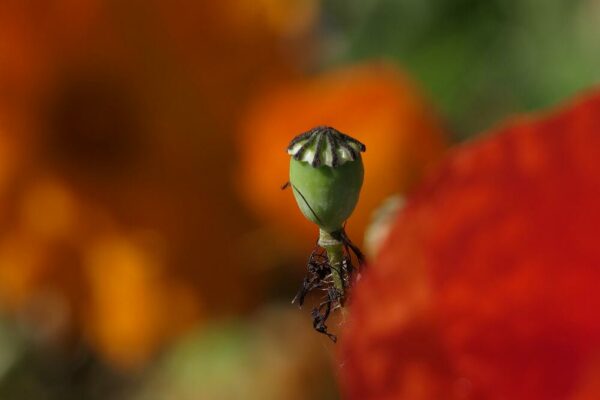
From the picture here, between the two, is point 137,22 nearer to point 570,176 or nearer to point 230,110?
point 230,110

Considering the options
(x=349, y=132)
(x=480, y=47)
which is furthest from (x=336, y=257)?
(x=480, y=47)

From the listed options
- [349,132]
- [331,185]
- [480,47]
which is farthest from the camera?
[480,47]

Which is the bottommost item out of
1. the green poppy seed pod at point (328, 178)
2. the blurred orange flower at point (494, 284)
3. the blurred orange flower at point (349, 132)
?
the blurred orange flower at point (494, 284)

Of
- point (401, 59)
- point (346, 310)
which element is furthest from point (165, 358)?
point (346, 310)

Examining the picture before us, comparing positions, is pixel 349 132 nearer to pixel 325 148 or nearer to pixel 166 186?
pixel 166 186

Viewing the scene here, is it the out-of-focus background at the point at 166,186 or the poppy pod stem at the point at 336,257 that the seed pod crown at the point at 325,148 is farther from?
the out-of-focus background at the point at 166,186

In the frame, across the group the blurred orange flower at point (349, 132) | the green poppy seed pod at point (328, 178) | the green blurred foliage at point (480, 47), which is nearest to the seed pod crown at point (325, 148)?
the green poppy seed pod at point (328, 178)

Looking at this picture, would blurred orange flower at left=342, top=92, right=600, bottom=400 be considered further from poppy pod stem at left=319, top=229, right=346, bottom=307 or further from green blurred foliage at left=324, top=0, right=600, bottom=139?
green blurred foliage at left=324, top=0, right=600, bottom=139
